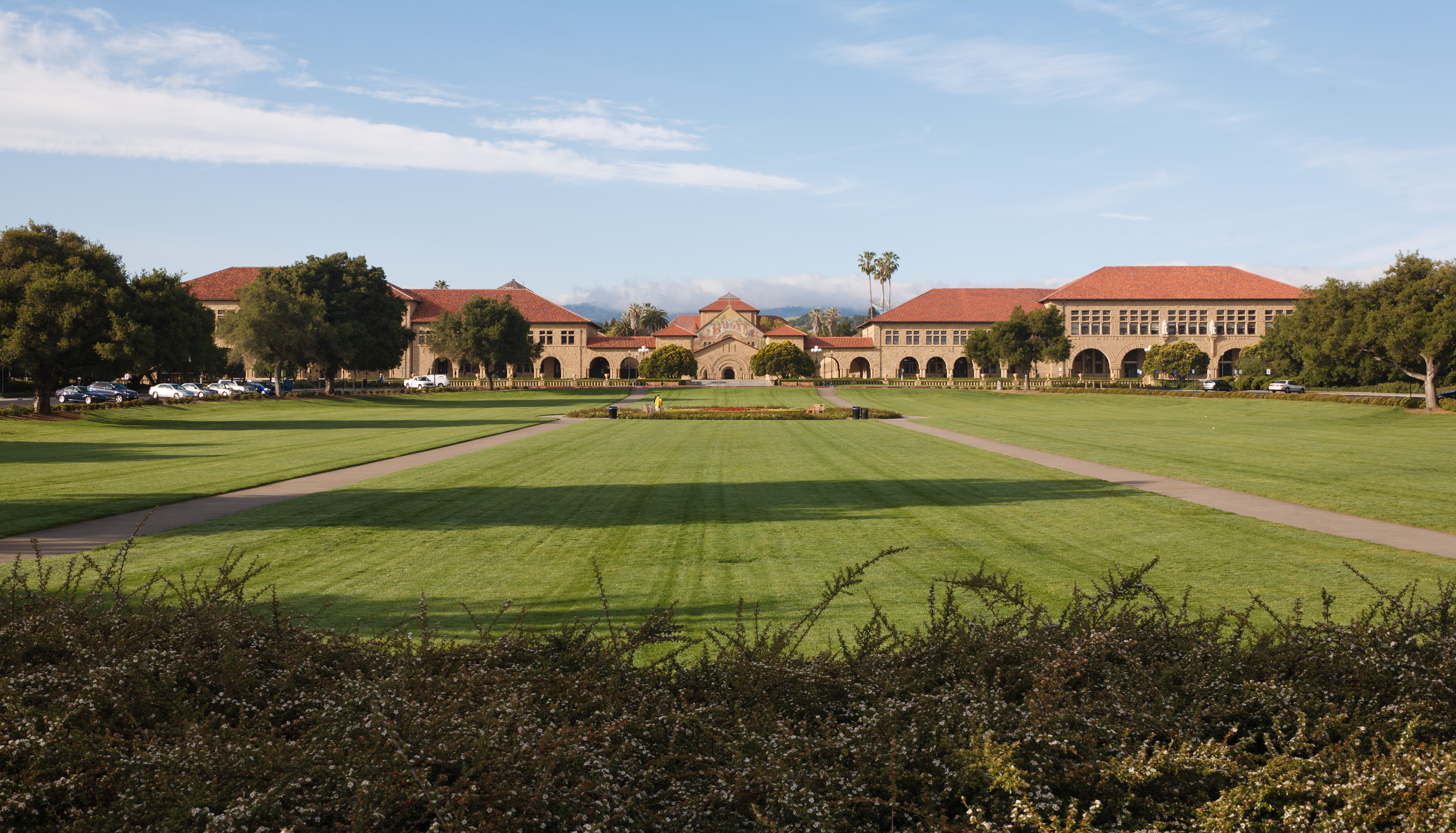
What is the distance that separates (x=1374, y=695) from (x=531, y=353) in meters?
81.3

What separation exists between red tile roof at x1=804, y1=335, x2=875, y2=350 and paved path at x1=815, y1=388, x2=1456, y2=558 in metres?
80.9

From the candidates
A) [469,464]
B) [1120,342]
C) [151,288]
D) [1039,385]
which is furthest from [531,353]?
[1120,342]

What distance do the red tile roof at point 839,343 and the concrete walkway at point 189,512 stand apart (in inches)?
3307

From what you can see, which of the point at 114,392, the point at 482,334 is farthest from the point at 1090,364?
the point at 114,392

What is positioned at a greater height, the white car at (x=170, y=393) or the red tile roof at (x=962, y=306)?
the red tile roof at (x=962, y=306)

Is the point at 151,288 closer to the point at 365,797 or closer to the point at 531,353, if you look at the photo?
the point at 531,353

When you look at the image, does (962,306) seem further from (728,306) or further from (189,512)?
(189,512)

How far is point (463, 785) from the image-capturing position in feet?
10.5

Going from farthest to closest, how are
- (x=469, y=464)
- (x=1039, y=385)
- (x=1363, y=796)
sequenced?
(x=1039, y=385) < (x=469, y=464) < (x=1363, y=796)

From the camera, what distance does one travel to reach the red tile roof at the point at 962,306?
10050 centimetres

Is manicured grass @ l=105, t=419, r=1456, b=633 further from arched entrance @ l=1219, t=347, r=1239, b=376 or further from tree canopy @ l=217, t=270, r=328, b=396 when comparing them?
arched entrance @ l=1219, t=347, r=1239, b=376

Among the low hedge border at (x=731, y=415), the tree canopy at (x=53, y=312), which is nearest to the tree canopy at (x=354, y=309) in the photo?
the tree canopy at (x=53, y=312)

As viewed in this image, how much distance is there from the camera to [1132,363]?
9988 cm

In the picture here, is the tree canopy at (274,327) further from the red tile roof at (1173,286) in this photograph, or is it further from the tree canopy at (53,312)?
the red tile roof at (1173,286)
